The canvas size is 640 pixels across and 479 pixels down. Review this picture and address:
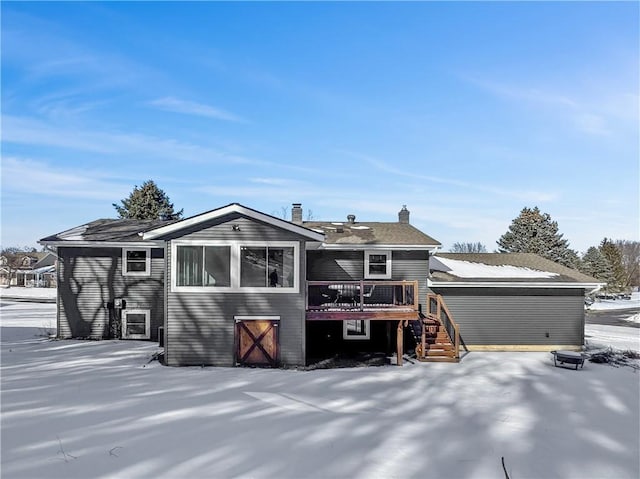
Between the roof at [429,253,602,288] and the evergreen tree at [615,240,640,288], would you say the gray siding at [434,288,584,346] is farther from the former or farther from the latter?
the evergreen tree at [615,240,640,288]

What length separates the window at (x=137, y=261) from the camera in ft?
57.4

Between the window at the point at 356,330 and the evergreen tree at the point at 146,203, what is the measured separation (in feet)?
81.3

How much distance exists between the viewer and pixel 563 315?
17141 millimetres

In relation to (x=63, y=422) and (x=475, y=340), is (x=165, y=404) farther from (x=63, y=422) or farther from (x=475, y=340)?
(x=475, y=340)

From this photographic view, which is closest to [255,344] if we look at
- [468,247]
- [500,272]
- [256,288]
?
[256,288]

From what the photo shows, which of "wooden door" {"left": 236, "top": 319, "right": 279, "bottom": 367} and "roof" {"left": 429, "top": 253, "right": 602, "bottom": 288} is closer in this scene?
"wooden door" {"left": 236, "top": 319, "right": 279, "bottom": 367}

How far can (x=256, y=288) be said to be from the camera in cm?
1352

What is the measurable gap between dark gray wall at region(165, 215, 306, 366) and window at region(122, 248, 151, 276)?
4.68 m

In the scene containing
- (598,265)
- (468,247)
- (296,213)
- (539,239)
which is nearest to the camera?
(296,213)

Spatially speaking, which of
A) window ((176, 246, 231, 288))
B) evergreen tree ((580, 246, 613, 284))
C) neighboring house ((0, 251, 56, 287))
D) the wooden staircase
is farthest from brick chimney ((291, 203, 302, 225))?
neighboring house ((0, 251, 56, 287))

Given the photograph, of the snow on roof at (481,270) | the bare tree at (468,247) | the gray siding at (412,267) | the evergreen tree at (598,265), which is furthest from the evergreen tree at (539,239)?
the bare tree at (468,247)

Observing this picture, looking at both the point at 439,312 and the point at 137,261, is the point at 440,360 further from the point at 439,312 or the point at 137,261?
the point at 137,261

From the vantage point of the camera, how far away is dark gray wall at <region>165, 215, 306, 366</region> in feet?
43.8

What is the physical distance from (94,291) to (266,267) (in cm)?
866
